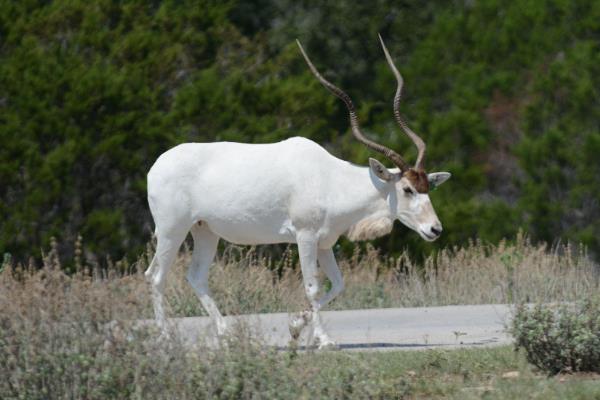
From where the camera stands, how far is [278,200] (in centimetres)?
1198

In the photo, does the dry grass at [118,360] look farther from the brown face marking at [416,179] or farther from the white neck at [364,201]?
the brown face marking at [416,179]

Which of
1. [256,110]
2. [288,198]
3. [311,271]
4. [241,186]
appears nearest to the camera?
[311,271]

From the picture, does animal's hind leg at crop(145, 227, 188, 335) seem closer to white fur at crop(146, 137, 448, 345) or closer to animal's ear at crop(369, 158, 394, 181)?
white fur at crop(146, 137, 448, 345)

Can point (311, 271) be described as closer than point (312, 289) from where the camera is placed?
No

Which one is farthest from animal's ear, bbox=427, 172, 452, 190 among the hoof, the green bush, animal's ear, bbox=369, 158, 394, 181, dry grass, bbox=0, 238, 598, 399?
dry grass, bbox=0, 238, 598, 399

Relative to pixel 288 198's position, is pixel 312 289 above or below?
below

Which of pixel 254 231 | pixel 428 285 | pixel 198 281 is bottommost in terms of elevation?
pixel 428 285

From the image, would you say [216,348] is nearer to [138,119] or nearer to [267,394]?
[267,394]

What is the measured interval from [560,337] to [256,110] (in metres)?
12.5

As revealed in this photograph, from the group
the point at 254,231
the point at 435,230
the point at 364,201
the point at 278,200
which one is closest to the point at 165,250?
the point at 254,231

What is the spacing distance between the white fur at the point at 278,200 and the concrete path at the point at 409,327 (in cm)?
57

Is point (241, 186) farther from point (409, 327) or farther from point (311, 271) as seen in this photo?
point (409, 327)

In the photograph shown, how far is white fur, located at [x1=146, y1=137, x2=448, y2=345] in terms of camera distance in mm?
11922

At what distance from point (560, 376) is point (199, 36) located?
44.2ft
